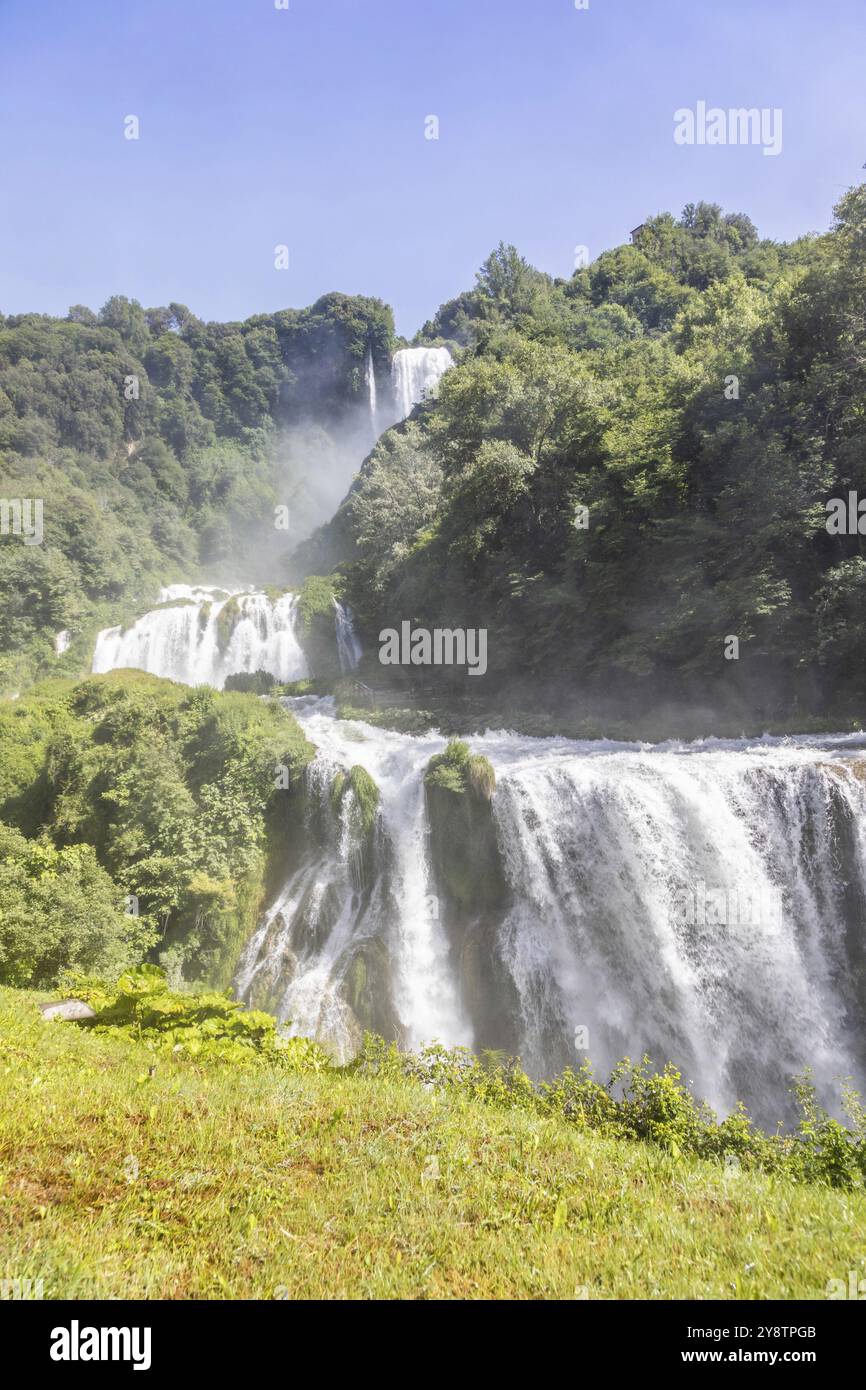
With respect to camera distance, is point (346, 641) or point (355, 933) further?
point (346, 641)

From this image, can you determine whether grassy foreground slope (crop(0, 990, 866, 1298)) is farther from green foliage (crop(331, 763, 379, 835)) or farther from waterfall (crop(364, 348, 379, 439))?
waterfall (crop(364, 348, 379, 439))

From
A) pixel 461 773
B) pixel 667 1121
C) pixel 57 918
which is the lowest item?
pixel 57 918

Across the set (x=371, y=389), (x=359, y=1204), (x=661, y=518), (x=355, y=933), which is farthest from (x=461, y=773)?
(x=371, y=389)

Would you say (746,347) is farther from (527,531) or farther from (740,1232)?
(740,1232)

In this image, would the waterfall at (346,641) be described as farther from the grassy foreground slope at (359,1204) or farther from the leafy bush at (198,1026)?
the grassy foreground slope at (359,1204)

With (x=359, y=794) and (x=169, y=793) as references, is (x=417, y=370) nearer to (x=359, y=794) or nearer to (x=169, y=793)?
(x=359, y=794)

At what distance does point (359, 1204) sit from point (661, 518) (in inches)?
988

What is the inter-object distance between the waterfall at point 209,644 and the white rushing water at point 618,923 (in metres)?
22.8

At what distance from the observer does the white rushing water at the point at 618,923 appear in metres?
13.5

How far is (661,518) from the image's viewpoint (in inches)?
992

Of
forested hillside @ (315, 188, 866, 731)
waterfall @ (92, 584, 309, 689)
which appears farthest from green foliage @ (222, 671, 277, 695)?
forested hillside @ (315, 188, 866, 731)

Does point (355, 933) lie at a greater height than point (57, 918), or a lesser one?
lesser

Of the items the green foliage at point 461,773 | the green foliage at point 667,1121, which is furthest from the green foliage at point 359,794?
the green foliage at point 667,1121

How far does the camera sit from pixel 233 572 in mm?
72312
